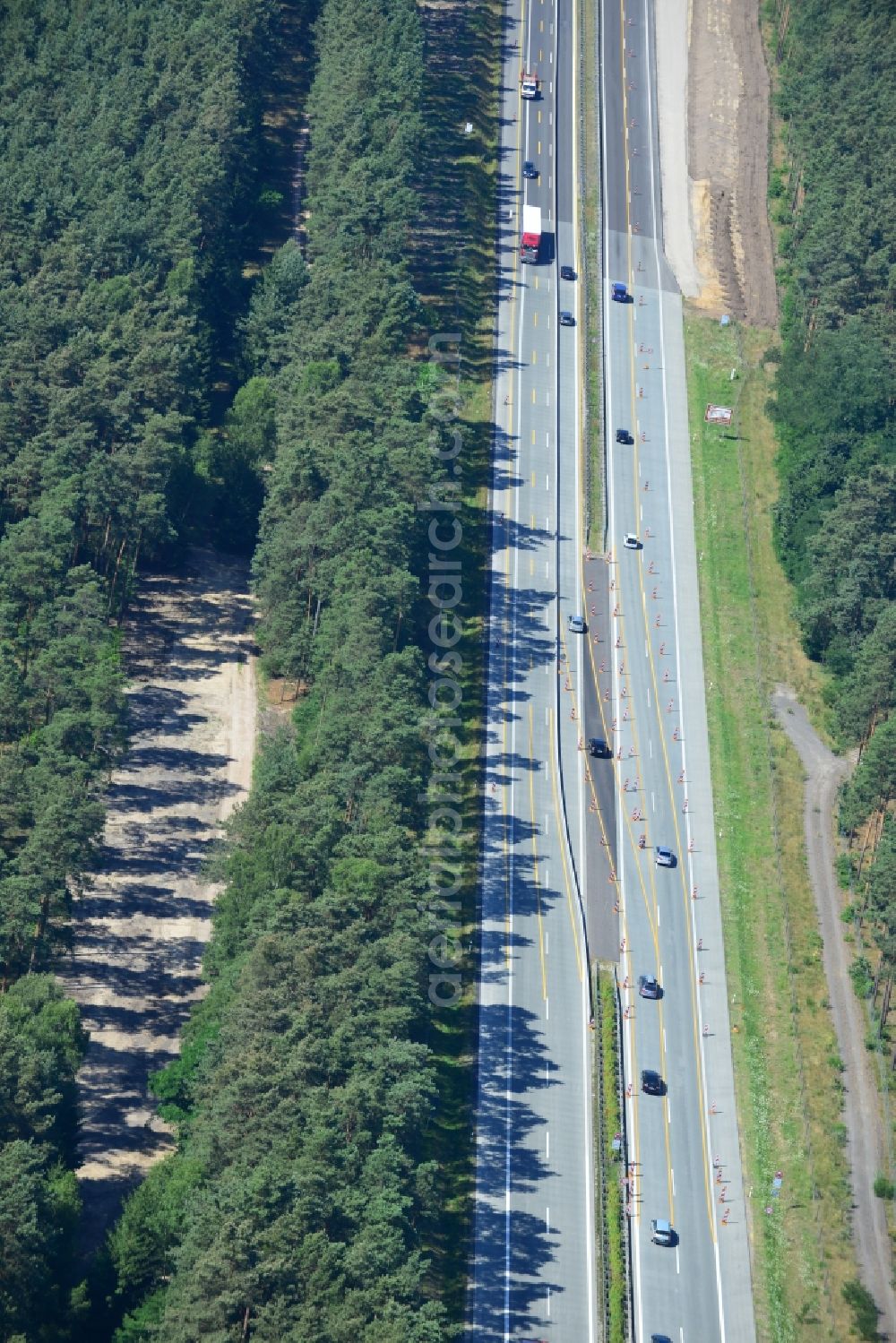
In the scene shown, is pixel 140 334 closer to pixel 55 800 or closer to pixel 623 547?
pixel 623 547

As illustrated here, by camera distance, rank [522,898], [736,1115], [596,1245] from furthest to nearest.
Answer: [522,898] → [736,1115] → [596,1245]

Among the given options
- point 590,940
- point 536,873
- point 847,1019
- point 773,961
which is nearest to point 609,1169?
point 590,940

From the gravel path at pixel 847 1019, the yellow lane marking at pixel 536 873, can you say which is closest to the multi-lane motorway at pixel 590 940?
the yellow lane marking at pixel 536 873

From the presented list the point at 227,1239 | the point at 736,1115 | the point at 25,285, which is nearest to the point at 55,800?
the point at 227,1239

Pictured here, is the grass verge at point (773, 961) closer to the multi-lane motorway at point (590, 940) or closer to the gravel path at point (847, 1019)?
the gravel path at point (847, 1019)

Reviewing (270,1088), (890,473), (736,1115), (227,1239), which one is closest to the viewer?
(227,1239)

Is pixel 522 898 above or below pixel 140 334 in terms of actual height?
below
